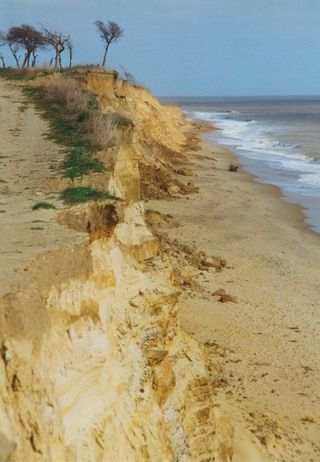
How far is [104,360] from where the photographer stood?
5.25 m

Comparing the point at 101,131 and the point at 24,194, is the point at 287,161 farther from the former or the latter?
the point at 24,194

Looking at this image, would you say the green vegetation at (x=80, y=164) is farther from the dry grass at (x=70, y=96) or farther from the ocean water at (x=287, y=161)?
the ocean water at (x=287, y=161)

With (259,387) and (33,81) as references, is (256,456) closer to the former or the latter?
(259,387)

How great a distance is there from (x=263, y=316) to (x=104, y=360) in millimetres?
8202

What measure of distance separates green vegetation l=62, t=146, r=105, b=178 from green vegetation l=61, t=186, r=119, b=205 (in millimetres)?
773

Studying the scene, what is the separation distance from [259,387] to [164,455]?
14.7ft

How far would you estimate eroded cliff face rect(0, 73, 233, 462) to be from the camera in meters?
3.88

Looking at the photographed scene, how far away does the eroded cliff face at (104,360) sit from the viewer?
12.7 feet

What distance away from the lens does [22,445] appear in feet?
11.9

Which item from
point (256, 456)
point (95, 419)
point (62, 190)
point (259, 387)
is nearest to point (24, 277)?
point (95, 419)

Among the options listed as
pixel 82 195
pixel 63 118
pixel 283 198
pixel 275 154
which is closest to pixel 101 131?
pixel 63 118

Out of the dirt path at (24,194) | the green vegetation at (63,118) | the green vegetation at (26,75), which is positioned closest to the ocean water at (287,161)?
the green vegetation at (63,118)

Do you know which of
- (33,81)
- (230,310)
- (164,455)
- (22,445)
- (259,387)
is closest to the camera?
(22,445)

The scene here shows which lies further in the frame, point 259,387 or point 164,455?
point 259,387
